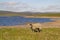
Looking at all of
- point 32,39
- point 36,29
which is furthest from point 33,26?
point 32,39

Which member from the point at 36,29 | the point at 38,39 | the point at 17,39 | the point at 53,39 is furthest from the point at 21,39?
the point at 36,29

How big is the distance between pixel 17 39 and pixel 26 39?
672 millimetres

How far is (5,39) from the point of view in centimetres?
1455

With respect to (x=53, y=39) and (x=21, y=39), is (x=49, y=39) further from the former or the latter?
(x=21, y=39)

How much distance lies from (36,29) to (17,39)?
6.50m

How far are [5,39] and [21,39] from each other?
3.91ft

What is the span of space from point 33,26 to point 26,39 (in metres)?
6.62

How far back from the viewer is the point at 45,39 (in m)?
14.5

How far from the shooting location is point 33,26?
21.1 meters

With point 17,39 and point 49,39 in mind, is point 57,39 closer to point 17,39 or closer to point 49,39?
point 49,39

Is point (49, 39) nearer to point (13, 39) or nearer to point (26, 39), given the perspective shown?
point (26, 39)

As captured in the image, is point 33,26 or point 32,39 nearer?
point 32,39

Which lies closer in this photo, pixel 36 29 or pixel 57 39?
pixel 57 39

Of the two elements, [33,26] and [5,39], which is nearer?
[5,39]
